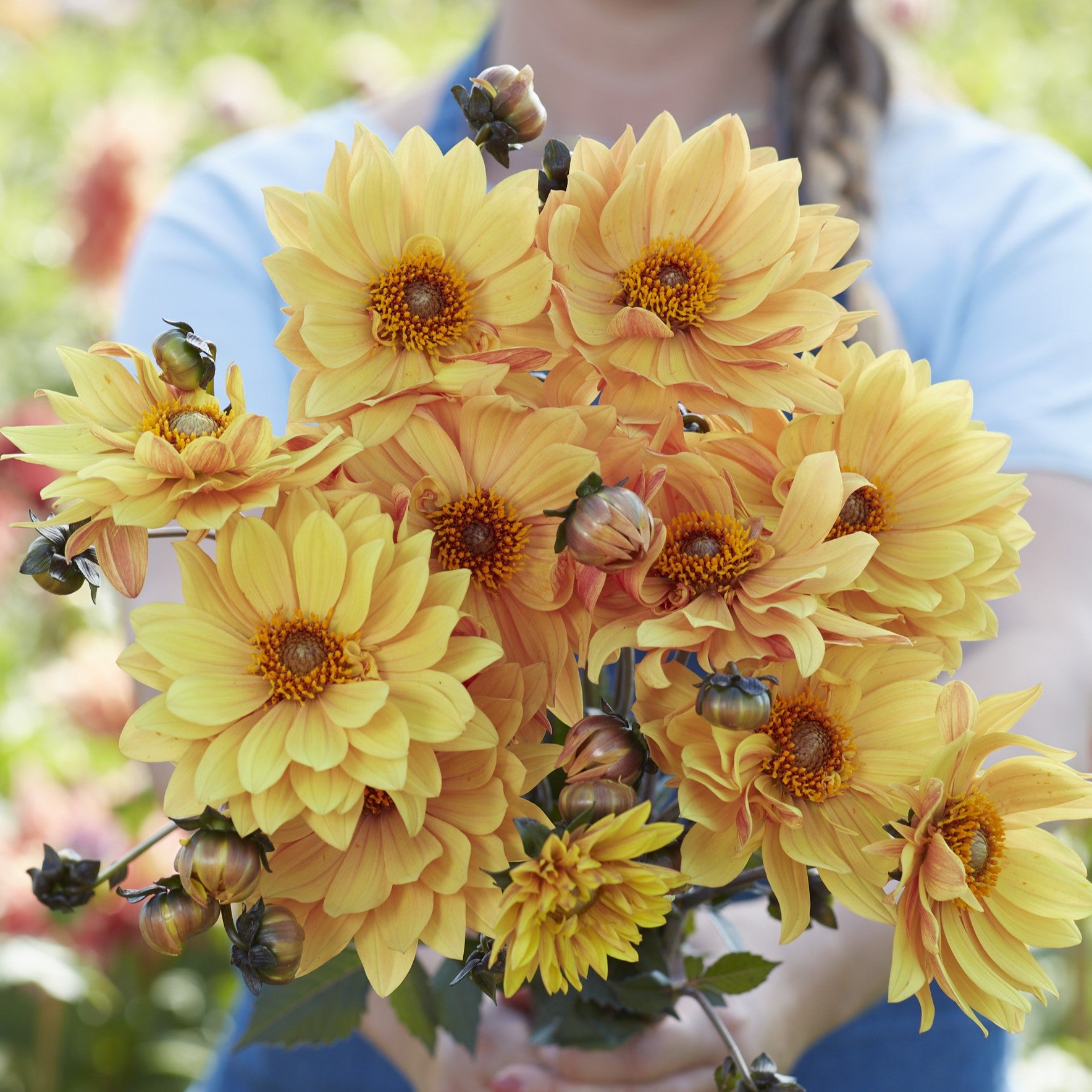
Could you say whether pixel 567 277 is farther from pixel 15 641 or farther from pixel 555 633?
pixel 15 641

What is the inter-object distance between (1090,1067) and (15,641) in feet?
3.86

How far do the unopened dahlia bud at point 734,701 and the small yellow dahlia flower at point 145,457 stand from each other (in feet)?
0.34

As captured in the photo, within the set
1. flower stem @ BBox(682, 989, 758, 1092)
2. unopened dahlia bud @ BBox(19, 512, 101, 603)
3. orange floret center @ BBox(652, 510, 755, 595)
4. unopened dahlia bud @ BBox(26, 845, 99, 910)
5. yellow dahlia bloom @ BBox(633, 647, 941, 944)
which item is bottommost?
unopened dahlia bud @ BBox(26, 845, 99, 910)

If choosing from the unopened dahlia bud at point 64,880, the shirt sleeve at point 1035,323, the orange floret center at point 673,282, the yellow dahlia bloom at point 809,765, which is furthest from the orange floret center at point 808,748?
the shirt sleeve at point 1035,323

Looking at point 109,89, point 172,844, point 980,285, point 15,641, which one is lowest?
point 15,641

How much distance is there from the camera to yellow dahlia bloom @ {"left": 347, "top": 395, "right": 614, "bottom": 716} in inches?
11.2

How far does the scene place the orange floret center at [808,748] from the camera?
29cm

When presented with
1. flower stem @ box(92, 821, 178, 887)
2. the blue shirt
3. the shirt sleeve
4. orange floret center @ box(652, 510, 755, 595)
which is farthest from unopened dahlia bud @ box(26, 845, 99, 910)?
the shirt sleeve

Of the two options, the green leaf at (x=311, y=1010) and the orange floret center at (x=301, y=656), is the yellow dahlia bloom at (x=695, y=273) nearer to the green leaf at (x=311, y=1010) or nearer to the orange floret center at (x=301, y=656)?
the orange floret center at (x=301, y=656)

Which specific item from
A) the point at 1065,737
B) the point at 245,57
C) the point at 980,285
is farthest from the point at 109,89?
the point at 1065,737

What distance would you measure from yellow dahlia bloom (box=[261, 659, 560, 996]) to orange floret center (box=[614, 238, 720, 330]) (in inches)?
4.0

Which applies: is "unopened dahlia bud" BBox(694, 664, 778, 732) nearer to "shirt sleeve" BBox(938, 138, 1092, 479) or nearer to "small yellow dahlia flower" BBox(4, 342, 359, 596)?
"small yellow dahlia flower" BBox(4, 342, 359, 596)

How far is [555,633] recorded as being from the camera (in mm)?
296

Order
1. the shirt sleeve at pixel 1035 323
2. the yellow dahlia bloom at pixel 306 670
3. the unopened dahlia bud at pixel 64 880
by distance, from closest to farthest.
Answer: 1. the yellow dahlia bloom at pixel 306 670
2. the unopened dahlia bud at pixel 64 880
3. the shirt sleeve at pixel 1035 323
